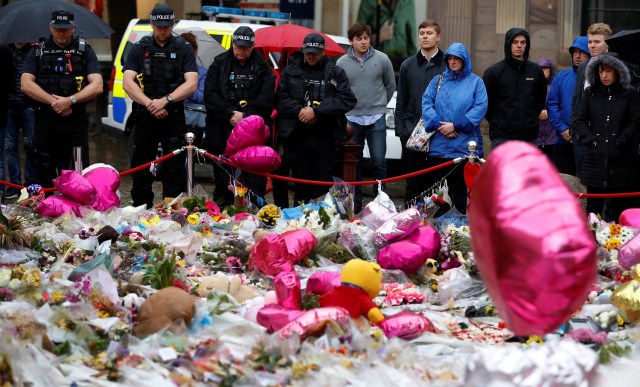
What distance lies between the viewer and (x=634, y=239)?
8.83 meters

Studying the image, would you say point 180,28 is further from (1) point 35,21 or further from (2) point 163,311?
(2) point 163,311

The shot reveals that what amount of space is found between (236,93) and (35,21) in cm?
318

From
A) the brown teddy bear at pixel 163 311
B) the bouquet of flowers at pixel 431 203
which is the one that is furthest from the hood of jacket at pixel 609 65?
the brown teddy bear at pixel 163 311

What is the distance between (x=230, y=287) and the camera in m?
8.20

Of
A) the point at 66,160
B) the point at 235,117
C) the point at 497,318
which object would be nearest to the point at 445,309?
the point at 497,318

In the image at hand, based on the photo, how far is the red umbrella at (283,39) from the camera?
14430 millimetres

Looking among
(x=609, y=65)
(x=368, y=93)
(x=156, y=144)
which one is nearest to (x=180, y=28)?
(x=368, y=93)

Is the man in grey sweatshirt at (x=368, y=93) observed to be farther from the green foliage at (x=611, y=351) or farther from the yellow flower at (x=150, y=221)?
the green foliage at (x=611, y=351)

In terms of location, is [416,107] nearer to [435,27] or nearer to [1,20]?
[435,27]

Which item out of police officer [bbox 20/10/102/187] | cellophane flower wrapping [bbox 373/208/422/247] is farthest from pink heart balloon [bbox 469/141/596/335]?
police officer [bbox 20/10/102/187]

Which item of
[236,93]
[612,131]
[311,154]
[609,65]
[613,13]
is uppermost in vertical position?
[613,13]

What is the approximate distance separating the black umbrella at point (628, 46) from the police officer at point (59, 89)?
4.54 meters

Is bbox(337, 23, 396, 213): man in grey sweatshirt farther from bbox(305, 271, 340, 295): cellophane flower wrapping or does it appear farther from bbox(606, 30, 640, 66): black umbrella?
bbox(305, 271, 340, 295): cellophane flower wrapping

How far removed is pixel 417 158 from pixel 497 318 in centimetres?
375
